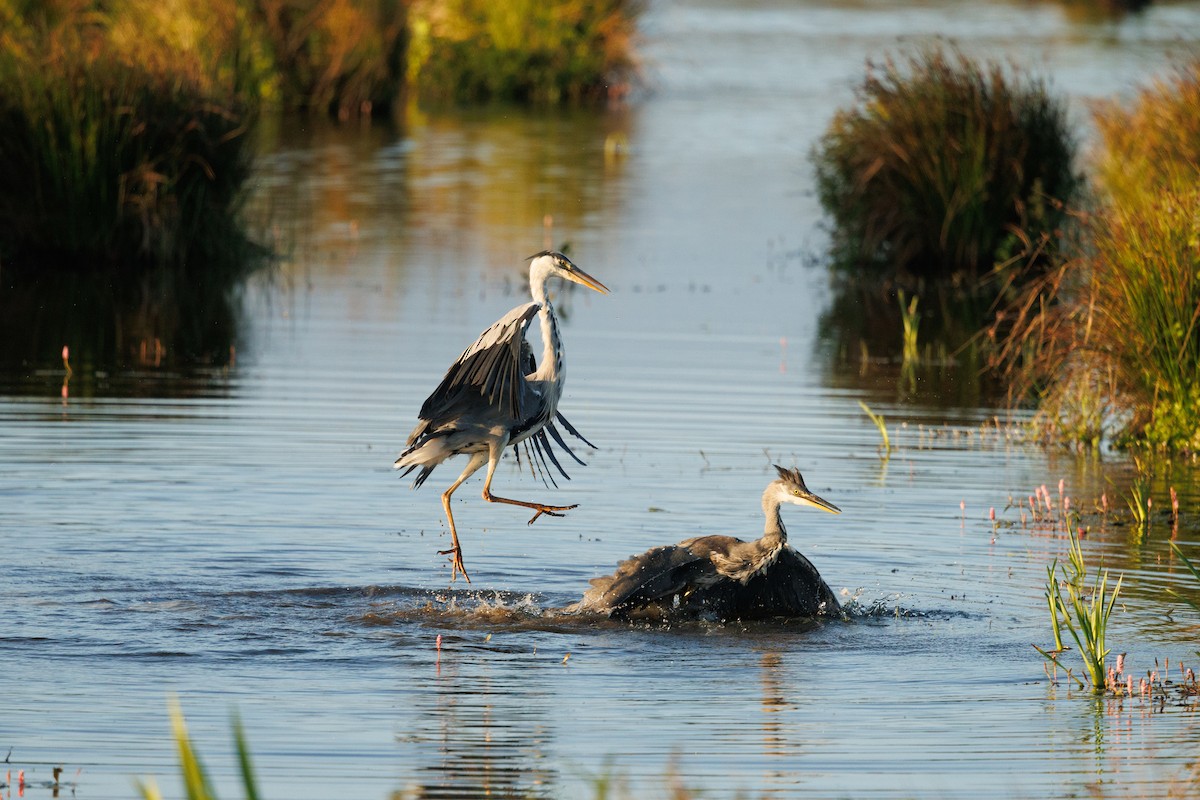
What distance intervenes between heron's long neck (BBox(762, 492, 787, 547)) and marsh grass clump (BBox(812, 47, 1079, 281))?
11.0 metres

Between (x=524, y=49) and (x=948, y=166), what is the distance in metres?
24.3

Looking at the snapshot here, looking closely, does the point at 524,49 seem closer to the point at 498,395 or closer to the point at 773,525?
the point at 498,395

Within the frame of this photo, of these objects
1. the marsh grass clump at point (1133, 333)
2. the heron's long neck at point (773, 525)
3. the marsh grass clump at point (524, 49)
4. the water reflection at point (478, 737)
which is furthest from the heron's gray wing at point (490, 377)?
the marsh grass clump at point (524, 49)

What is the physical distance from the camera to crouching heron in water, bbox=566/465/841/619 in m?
9.27

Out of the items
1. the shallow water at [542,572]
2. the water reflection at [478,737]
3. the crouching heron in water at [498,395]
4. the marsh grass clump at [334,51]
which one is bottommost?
the water reflection at [478,737]

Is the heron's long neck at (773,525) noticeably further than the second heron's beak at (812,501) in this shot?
Yes

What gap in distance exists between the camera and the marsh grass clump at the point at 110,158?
760 inches

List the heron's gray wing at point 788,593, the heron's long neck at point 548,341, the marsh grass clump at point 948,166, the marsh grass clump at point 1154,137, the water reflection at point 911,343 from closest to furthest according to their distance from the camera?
the heron's gray wing at point 788,593
the heron's long neck at point 548,341
the water reflection at point 911,343
the marsh grass clump at point 1154,137
the marsh grass clump at point 948,166

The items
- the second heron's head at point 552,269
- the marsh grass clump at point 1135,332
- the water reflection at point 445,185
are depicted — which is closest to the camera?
the second heron's head at point 552,269

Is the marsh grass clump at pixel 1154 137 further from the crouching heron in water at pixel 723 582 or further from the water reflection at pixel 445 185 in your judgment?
the crouching heron in water at pixel 723 582

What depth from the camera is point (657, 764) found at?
679cm

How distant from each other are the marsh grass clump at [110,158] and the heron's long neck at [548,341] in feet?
34.7

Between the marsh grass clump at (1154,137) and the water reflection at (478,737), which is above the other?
the marsh grass clump at (1154,137)

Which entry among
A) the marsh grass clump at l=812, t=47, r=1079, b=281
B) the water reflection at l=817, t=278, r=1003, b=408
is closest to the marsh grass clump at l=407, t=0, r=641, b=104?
the marsh grass clump at l=812, t=47, r=1079, b=281
